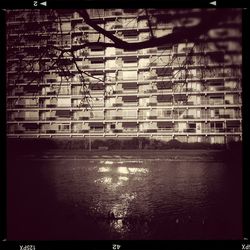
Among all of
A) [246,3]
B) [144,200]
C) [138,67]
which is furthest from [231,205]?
[138,67]

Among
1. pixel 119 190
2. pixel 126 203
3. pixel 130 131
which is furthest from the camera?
pixel 130 131

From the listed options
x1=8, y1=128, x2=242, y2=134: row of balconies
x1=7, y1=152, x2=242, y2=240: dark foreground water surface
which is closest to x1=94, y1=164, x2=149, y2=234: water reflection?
x1=7, y1=152, x2=242, y2=240: dark foreground water surface

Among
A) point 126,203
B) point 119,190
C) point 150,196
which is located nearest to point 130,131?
point 119,190

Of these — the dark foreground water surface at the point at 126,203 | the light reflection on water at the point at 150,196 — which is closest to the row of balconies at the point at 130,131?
the light reflection on water at the point at 150,196

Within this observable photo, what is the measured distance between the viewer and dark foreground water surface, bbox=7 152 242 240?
330cm

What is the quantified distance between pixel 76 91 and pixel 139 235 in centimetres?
1348

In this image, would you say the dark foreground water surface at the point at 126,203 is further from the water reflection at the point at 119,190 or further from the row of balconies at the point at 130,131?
the row of balconies at the point at 130,131

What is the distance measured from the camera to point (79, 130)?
1625 cm

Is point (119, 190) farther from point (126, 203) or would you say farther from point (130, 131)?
point (130, 131)

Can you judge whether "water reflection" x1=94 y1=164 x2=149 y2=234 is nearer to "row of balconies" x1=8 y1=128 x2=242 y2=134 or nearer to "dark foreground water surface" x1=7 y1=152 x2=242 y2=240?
"dark foreground water surface" x1=7 y1=152 x2=242 y2=240

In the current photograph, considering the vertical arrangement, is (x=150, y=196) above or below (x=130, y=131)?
below

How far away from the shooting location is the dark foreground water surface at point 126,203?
3301mm

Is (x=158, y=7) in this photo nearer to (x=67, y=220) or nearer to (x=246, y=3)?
(x=246, y=3)

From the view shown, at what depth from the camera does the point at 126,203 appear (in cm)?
477
